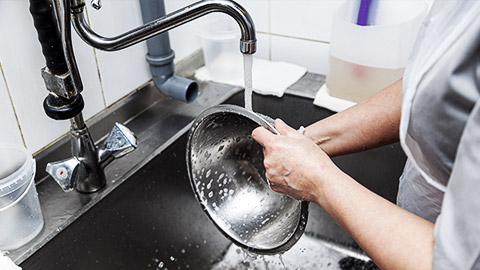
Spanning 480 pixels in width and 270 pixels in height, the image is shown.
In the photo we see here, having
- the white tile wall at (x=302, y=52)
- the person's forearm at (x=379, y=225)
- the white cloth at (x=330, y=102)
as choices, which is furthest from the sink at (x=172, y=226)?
the person's forearm at (x=379, y=225)

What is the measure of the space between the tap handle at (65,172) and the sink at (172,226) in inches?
2.5

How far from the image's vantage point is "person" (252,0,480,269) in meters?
0.41

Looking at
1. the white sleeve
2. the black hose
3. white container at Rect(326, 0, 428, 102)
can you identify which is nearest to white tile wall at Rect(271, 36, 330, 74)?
white container at Rect(326, 0, 428, 102)

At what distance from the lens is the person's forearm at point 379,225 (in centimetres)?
46

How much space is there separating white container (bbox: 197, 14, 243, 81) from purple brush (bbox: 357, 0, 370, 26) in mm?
284

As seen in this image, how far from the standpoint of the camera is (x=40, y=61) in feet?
2.53

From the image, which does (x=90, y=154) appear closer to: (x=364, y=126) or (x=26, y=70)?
(x=26, y=70)

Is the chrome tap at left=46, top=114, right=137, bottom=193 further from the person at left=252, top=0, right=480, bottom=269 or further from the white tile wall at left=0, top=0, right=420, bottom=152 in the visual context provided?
the person at left=252, top=0, right=480, bottom=269

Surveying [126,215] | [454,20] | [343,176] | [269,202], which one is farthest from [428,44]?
[126,215]

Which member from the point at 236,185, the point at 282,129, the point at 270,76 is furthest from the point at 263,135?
the point at 270,76

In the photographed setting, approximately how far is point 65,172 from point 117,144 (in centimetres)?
10

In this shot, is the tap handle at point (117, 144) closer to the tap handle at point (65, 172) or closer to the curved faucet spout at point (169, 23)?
the tap handle at point (65, 172)

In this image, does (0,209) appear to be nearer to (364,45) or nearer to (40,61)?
(40,61)

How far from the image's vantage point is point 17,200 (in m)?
0.67
